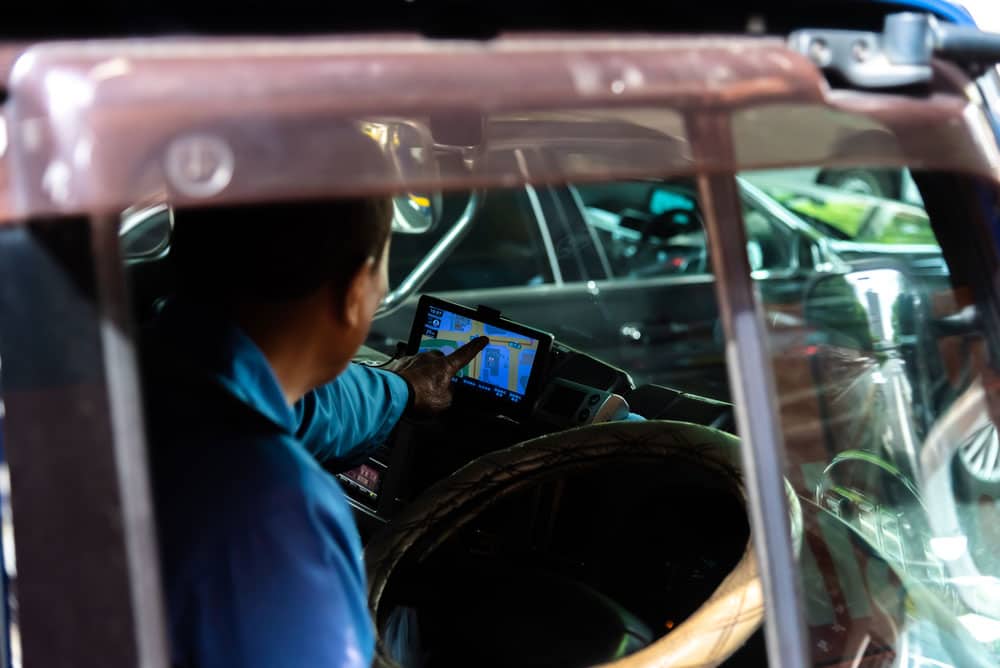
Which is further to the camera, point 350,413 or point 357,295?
point 350,413

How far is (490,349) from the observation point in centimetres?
232

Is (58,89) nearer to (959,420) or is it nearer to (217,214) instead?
(217,214)

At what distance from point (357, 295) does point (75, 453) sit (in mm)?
475

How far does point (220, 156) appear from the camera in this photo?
91 cm

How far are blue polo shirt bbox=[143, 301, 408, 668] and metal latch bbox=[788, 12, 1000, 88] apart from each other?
26.1 inches

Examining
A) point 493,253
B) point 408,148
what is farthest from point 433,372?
point 493,253

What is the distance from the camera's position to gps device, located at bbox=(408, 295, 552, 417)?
89.1 inches

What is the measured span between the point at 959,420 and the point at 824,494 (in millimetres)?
203

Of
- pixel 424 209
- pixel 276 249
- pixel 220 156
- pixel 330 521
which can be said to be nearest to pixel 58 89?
pixel 220 156

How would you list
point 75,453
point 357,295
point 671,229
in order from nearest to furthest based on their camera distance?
point 75,453
point 357,295
point 671,229

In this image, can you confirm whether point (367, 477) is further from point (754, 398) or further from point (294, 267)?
point (754, 398)

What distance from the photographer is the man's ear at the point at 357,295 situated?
135 centimetres

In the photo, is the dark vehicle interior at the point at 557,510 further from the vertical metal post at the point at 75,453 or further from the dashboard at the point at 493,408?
the vertical metal post at the point at 75,453

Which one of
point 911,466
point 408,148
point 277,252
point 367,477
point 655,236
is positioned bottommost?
point 655,236
